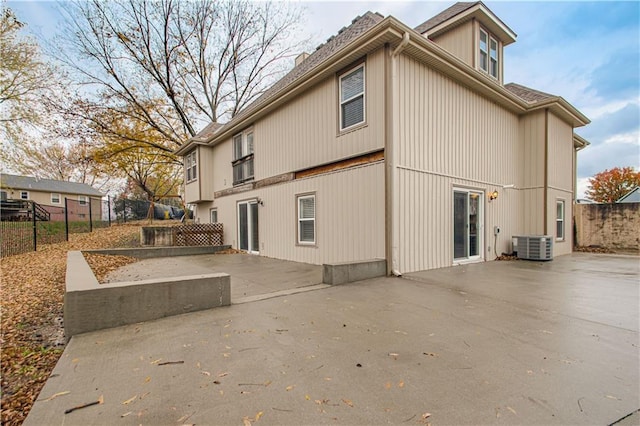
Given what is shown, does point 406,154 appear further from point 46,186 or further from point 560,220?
point 46,186

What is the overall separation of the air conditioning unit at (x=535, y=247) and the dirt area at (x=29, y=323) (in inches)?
393

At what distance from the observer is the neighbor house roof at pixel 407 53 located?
528 cm

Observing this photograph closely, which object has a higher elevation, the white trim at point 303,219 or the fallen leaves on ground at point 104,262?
the white trim at point 303,219

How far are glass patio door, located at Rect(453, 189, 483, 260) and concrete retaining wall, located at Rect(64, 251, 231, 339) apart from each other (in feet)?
18.8

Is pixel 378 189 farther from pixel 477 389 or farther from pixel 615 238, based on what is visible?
pixel 615 238

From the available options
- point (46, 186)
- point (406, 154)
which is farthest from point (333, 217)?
point (46, 186)

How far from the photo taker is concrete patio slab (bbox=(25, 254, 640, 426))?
65.5 inches

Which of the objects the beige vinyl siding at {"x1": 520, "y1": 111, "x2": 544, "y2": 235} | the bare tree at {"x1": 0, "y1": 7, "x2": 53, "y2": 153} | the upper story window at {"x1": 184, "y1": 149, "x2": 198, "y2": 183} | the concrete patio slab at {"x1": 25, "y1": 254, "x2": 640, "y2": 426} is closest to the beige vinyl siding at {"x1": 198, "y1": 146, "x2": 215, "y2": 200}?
the upper story window at {"x1": 184, "y1": 149, "x2": 198, "y2": 183}

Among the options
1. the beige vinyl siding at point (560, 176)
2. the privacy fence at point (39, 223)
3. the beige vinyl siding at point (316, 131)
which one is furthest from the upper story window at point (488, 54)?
the privacy fence at point (39, 223)

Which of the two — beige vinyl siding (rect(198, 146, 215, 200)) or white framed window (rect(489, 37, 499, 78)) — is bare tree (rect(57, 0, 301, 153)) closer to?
beige vinyl siding (rect(198, 146, 215, 200))

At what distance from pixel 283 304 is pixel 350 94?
492 centimetres

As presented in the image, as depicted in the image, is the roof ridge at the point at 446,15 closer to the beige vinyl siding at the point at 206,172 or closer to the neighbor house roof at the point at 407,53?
the neighbor house roof at the point at 407,53

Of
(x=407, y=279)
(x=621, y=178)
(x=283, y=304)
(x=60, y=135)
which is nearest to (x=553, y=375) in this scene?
(x=283, y=304)

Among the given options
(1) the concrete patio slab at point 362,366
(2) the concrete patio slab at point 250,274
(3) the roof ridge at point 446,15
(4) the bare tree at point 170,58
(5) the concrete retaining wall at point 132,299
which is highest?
(4) the bare tree at point 170,58
